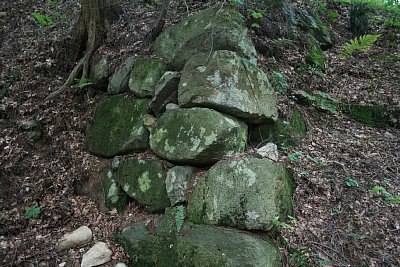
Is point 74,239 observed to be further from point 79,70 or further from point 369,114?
point 369,114

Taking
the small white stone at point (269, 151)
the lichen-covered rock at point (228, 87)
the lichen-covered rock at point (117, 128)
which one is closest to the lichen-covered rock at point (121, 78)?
the lichen-covered rock at point (117, 128)

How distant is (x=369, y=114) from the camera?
18.5 ft

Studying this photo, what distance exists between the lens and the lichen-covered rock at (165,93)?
4.86m

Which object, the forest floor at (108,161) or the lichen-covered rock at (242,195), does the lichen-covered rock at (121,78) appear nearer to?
the forest floor at (108,161)

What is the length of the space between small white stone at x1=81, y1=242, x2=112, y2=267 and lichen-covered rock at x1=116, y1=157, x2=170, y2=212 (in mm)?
748

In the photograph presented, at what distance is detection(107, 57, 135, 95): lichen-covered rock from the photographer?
552cm

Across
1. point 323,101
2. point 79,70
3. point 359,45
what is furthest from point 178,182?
point 359,45

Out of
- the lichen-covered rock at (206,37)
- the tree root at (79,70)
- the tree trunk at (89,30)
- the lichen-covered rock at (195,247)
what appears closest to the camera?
the lichen-covered rock at (195,247)

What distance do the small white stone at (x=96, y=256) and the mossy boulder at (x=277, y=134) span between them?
245 centimetres

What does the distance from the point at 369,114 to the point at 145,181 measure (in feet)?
13.3

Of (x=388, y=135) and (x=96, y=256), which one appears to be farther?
(x=388, y=135)

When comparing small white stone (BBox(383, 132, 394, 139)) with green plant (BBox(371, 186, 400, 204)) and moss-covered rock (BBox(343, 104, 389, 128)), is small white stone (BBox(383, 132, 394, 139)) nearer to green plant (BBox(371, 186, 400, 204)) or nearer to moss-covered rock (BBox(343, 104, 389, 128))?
moss-covered rock (BBox(343, 104, 389, 128))

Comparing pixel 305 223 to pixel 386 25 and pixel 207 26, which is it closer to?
pixel 207 26

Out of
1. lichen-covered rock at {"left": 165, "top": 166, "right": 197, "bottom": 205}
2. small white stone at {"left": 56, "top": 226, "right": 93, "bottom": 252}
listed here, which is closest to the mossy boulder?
lichen-covered rock at {"left": 165, "top": 166, "right": 197, "bottom": 205}
